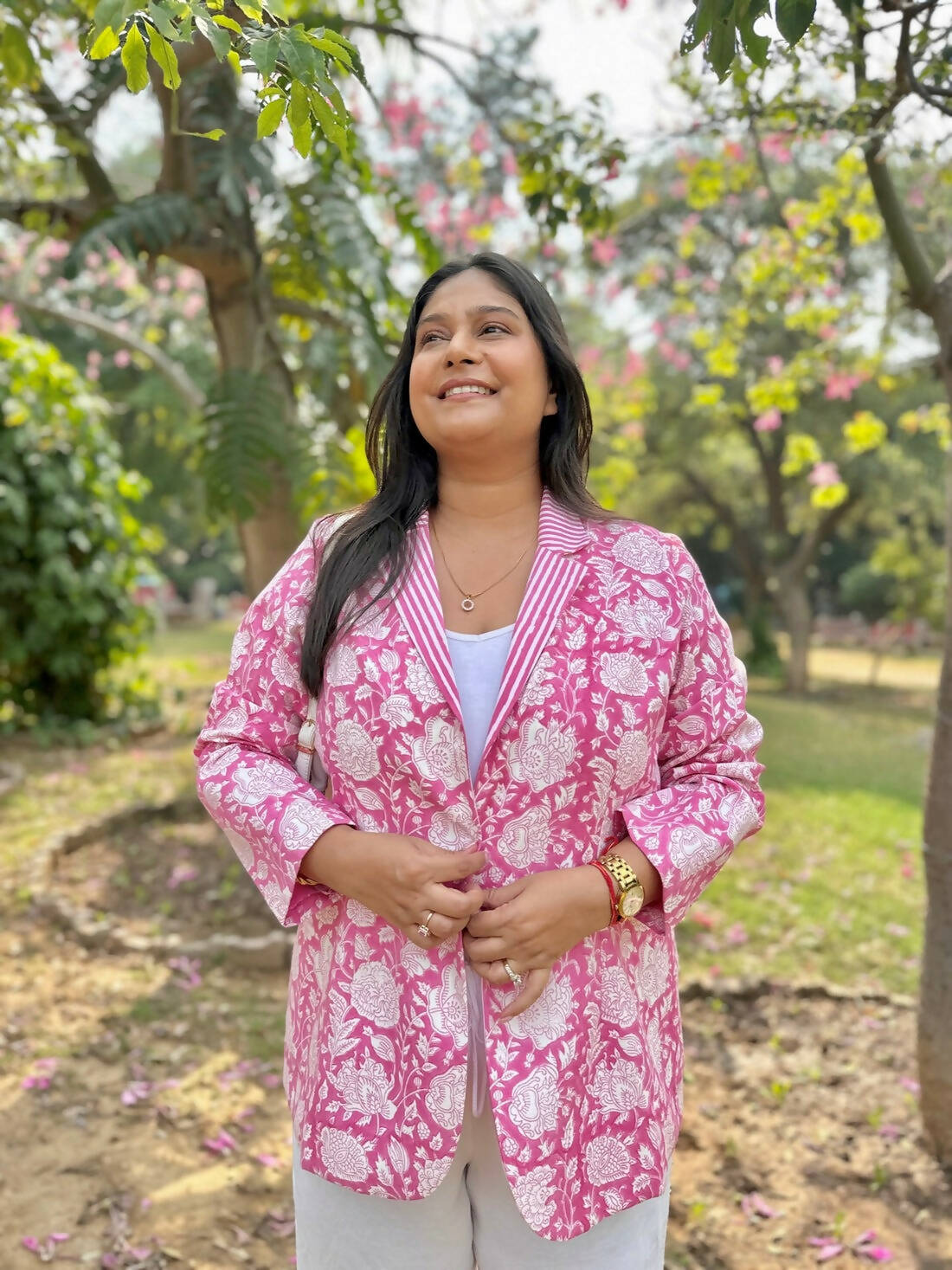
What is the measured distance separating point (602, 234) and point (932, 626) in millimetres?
20423

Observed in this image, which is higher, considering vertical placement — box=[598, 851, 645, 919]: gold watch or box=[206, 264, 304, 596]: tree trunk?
box=[206, 264, 304, 596]: tree trunk

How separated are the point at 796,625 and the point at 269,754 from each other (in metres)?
15.7

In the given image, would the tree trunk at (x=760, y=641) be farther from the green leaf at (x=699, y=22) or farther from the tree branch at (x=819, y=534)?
the green leaf at (x=699, y=22)

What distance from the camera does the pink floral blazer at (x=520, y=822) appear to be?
1616mm

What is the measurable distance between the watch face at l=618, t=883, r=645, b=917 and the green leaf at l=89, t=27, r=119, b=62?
1309 mm

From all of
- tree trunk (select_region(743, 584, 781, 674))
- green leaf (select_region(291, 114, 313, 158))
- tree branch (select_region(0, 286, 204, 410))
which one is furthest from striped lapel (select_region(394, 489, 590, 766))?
tree trunk (select_region(743, 584, 781, 674))

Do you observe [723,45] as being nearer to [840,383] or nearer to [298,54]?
[298,54]

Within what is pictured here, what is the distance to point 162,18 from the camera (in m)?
1.28

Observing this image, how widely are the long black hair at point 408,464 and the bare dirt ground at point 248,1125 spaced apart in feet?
6.39

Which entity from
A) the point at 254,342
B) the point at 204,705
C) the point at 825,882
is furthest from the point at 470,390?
the point at 204,705

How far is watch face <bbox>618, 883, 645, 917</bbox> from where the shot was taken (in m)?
1.63

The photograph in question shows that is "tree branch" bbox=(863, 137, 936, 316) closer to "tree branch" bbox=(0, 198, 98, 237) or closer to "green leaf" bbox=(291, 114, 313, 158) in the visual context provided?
"green leaf" bbox=(291, 114, 313, 158)

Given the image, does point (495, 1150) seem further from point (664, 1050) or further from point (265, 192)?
point (265, 192)

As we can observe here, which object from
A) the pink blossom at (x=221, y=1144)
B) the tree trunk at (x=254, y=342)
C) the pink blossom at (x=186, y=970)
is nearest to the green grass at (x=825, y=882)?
the pink blossom at (x=186, y=970)
